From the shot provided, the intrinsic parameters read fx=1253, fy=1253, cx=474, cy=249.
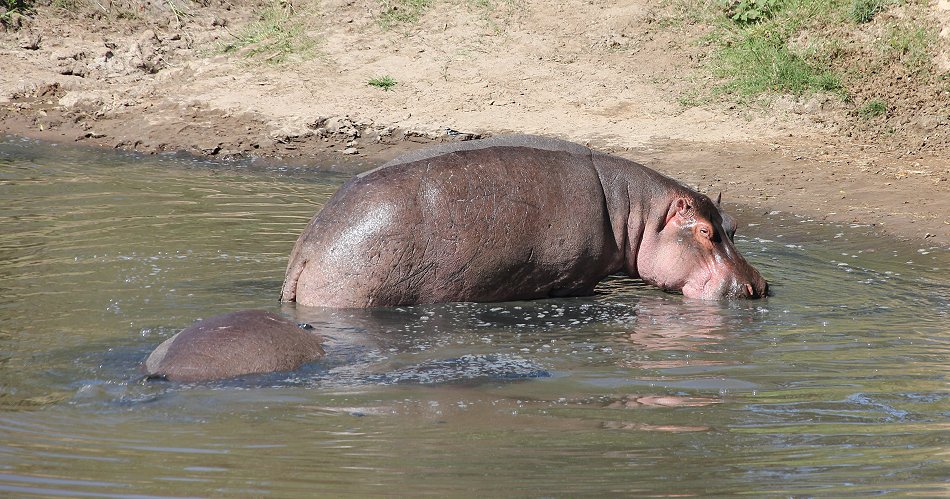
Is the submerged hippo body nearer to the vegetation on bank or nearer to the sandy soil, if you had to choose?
the sandy soil

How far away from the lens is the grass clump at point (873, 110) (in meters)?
11.8

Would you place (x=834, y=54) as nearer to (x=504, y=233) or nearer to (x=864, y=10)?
(x=864, y=10)

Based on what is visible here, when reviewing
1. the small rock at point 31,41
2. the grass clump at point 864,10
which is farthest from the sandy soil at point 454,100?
the grass clump at point 864,10

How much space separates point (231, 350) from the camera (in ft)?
17.7

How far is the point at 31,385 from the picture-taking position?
5.37 m

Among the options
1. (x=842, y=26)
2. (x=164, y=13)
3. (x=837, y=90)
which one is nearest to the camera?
(x=837, y=90)

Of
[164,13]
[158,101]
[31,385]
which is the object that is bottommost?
[31,385]

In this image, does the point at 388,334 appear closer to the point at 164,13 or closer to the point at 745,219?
the point at 745,219

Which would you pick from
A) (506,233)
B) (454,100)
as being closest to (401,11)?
(454,100)

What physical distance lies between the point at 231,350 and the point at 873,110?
8214 millimetres

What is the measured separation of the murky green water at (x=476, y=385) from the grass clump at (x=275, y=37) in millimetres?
5158

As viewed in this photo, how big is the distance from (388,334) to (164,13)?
9.72 meters

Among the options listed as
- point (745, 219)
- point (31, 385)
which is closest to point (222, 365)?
point (31, 385)

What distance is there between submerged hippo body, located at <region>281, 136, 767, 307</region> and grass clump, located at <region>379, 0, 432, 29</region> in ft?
23.7
